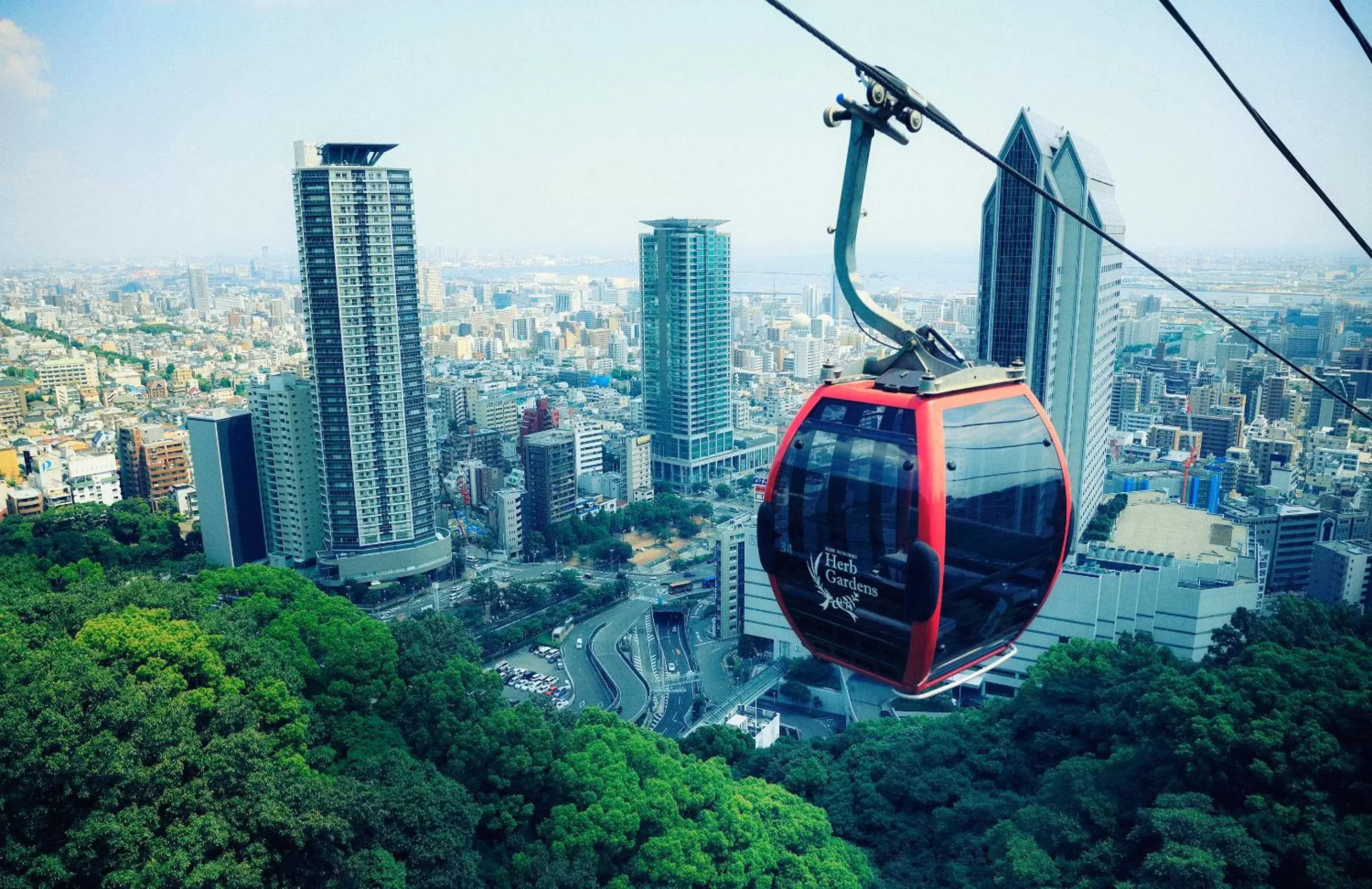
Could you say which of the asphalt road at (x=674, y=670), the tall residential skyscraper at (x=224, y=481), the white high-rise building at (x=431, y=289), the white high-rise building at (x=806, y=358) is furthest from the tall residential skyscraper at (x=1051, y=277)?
the white high-rise building at (x=431, y=289)

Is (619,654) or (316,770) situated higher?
(316,770)

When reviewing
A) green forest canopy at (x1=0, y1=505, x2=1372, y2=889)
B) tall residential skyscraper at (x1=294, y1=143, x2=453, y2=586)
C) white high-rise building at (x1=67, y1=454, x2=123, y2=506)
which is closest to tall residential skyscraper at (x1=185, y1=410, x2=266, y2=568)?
tall residential skyscraper at (x1=294, y1=143, x2=453, y2=586)

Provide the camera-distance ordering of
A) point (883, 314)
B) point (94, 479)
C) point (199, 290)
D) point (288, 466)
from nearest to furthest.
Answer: point (883, 314)
point (288, 466)
point (94, 479)
point (199, 290)

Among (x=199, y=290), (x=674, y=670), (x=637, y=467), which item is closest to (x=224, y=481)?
(x=674, y=670)

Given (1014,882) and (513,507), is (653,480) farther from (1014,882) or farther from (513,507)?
(1014,882)

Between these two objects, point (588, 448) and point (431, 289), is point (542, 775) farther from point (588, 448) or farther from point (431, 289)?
point (431, 289)

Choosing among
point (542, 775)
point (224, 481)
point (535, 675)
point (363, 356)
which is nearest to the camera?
point (542, 775)

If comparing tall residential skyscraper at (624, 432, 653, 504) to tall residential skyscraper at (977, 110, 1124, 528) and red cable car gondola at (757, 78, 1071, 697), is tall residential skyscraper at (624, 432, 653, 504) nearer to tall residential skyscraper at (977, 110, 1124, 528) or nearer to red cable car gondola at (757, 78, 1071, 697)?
tall residential skyscraper at (977, 110, 1124, 528)
